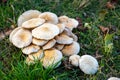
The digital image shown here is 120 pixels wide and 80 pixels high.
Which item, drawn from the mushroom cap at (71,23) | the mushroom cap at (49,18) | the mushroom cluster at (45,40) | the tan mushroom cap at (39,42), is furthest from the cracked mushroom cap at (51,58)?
the mushroom cap at (71,23)

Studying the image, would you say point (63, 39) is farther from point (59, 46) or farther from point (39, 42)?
point (39, 42)

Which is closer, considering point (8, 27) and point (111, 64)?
point (111, 64)

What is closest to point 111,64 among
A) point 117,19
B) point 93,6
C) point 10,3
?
point 117,19

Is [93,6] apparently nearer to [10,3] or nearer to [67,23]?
[67,23]

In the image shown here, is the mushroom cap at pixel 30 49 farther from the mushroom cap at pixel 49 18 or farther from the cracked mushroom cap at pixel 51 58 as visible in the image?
the mushroom cap at pixel 49 18

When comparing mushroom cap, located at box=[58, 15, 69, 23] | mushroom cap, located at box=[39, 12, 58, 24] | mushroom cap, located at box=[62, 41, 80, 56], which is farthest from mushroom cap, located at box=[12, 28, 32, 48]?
mushroom cap, located at box=[58, 15, 69, 23]

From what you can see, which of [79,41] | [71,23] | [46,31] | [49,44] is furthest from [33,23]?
[79,41]

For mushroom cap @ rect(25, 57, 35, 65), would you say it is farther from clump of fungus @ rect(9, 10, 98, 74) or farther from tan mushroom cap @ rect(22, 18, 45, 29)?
tan mushroom cap @ rect(22, 18, 45, 29)
